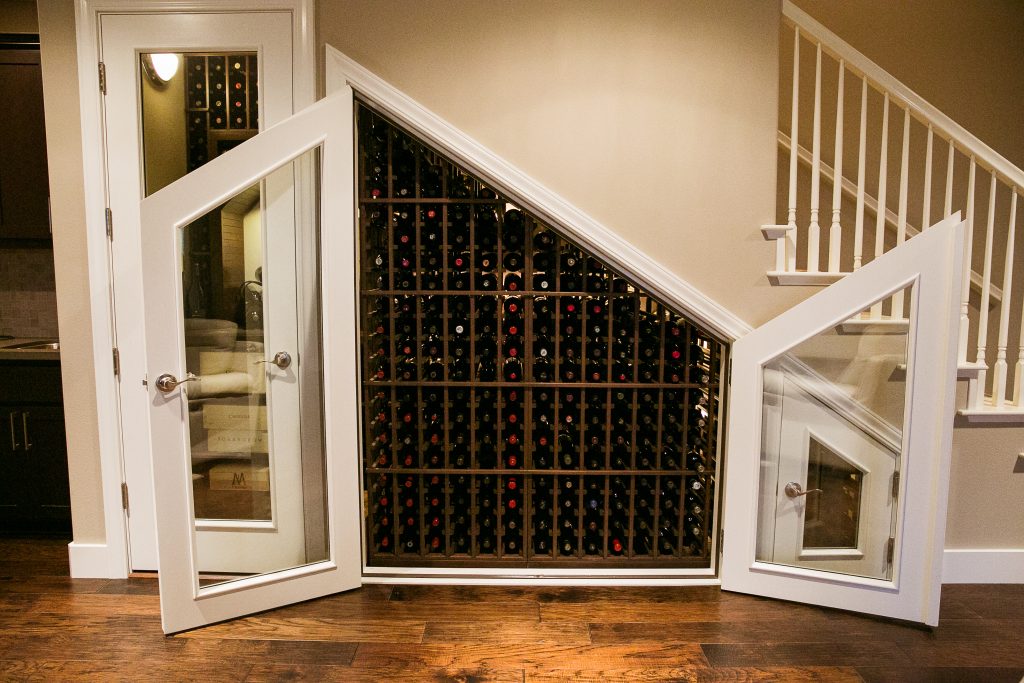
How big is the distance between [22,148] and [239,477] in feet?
7.33

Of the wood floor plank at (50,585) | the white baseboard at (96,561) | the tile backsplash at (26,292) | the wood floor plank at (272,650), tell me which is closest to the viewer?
the wood floor plank at (272,650)

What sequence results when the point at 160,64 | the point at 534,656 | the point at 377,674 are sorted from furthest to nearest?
1. the point at 160,64
2. the point at 534,656
3. the point at 377,674

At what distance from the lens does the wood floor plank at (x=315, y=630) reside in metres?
2.24

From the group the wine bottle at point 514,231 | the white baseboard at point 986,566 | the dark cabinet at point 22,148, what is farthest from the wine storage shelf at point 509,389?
the dark cabinet at point 22,148

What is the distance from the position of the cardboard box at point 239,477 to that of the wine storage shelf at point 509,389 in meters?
0.43

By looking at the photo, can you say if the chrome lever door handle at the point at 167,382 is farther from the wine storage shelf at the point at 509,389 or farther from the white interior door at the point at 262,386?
the wine storage shelf at the point at 509,389

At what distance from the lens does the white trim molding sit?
2.46 metres

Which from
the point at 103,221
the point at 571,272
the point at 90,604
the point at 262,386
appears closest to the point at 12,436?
the point at 90,604

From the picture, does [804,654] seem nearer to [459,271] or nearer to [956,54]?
[459,271]

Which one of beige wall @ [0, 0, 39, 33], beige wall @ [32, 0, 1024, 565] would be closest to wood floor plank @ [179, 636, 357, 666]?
beige wall @ [32, 0, 1024, 565]

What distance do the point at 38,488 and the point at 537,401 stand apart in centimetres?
262

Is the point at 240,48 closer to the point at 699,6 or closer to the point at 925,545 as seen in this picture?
the point at 699,6

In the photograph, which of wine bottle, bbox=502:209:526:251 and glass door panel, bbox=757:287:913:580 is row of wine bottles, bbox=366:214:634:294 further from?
glass door panel, bbox=757:287:913:580

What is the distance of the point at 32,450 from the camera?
299cm
